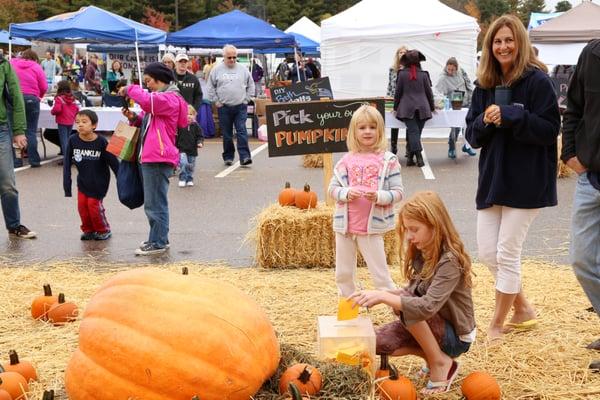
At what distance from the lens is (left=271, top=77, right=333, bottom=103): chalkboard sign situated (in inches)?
333

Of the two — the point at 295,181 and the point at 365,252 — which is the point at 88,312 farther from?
the point at 295,181

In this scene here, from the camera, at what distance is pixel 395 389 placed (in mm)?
3535

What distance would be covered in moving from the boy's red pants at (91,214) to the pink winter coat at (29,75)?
251 inches

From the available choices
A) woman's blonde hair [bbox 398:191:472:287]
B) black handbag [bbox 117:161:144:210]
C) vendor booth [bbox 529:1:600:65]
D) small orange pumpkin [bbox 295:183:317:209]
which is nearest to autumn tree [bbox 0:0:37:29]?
vendor booth [bbox 529:1:600:65]

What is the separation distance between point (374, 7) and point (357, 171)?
1427cm

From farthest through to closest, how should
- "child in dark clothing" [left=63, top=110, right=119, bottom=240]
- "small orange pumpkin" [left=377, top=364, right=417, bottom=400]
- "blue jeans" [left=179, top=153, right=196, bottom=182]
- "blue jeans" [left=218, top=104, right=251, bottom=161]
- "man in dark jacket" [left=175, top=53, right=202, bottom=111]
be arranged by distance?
1. "man in dark jacket" [left=175, top=53, right=202, bottom=111]
2. "blue jeans" [left=218, top=104, right=251, bottom=161]
3. "blue jeans" [left=179, top=153, right=196, bottom=182]
4. "child in dark clothing" [left=63, top=110, right=119, bottom=240]
5. "small orange pumpkin" [left=377, top=364, right=417, bottom=400]

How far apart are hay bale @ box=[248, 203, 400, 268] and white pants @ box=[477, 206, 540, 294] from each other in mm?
2131

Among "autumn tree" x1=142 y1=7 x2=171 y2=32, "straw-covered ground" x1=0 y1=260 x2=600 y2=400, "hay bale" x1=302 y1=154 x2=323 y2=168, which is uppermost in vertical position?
"autumn tree" x1=142 y1=7 x2=171 y2=32

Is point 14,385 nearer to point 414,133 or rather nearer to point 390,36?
point 414,133

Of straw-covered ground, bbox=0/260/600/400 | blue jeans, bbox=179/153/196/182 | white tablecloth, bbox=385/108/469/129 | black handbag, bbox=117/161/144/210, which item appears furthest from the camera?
white tablecloth, bbox=385/108/469/129

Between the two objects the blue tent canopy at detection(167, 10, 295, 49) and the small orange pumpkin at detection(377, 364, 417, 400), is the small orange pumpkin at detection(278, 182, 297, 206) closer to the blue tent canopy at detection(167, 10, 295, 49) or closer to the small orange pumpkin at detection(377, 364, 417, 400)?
the small orange pumpkin at detection(377, 364, 417, 400)

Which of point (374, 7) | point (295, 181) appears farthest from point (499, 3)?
point (295, 181)

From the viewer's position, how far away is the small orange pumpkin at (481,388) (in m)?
3.69

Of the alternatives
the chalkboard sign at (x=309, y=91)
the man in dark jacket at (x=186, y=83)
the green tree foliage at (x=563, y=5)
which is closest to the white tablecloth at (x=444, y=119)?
the man in dark jacket at (x=186, y=83)
